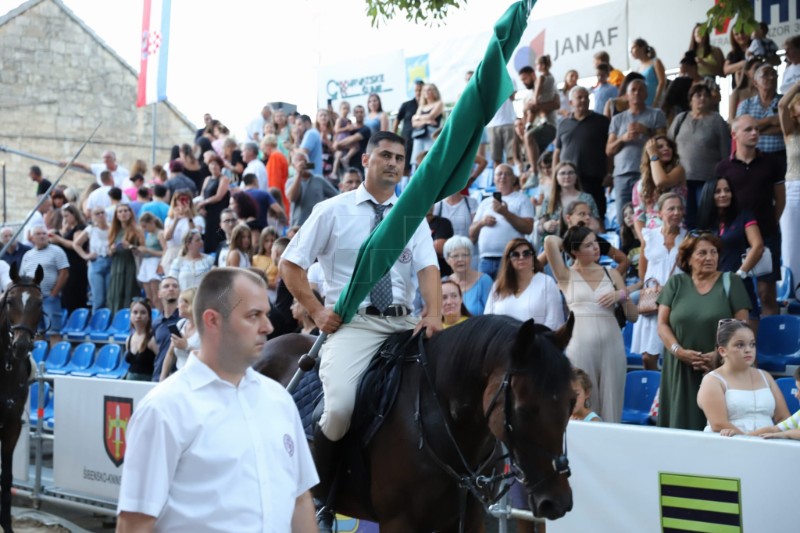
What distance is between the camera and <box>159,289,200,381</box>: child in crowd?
29.9 ft

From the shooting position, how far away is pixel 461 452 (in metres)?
4.62

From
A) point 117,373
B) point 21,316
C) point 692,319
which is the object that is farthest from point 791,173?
point 117,373

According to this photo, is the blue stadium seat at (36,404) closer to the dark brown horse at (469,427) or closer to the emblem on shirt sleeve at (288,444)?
the dark brown horse at (469,427)

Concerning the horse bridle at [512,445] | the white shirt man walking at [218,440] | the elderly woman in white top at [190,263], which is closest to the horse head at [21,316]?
the elderly woman in white top at [190,263]

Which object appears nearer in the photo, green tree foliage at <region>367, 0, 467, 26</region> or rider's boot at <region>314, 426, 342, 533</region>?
rider's boot at <region>314, 426, 342, 533</region>

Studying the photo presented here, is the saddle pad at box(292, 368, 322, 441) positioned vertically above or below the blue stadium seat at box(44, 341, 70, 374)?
above

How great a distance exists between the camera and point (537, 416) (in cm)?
416

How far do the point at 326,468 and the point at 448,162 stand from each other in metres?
1.84

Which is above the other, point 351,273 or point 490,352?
point 351,273

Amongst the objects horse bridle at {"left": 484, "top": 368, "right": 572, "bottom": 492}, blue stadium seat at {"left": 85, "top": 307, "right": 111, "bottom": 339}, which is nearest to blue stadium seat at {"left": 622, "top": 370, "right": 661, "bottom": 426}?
horse bridle at {"left": 484, "top": 368, "right": 572, "bottom": 492}

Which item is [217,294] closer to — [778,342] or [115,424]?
[115,424]

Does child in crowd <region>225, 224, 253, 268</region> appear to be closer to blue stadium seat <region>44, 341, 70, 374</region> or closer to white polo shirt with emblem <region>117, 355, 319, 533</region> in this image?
blue stadium seat <region>44, 341, 70, 374</region>

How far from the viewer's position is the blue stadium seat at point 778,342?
7988mm

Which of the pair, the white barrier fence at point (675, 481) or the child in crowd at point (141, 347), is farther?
the child in crowd at point (141, 347)
